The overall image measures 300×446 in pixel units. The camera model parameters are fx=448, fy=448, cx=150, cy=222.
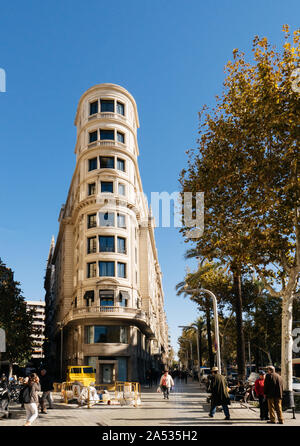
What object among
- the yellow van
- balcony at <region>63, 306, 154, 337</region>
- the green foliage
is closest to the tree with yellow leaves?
the green foliage

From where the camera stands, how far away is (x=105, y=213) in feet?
147

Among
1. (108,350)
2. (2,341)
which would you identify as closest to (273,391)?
(2,341)

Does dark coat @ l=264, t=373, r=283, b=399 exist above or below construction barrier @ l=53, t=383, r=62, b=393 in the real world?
above

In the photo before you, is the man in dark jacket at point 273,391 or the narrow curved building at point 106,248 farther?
the narrow curved building at point 106,248

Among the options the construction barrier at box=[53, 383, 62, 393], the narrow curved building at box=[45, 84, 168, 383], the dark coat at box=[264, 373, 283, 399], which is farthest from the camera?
the narrow curved building at box=[45, 84, 168, 383]

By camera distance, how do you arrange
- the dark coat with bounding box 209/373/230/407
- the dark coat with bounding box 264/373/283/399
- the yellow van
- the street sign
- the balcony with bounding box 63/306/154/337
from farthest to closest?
the balcony with bounding box 63/306/154/337 < the street sign < the yellow van < the dark coat with bounding box 209/373/230/407 < the dark coat with bounding box 264/373/283/399

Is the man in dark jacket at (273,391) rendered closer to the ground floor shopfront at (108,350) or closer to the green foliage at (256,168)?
the green foliage at (256,168)

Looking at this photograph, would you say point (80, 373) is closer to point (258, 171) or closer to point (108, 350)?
point (108, 350)

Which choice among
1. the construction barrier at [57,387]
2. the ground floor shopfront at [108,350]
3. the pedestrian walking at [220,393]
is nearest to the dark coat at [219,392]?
the pedestrian walking at [220,393]

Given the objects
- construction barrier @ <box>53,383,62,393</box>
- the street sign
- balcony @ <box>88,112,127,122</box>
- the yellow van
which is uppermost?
balcony @ <box>88,112,127,122</box>

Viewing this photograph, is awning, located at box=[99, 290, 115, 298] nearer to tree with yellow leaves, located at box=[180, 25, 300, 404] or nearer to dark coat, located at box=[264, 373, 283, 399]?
tree with yellow leaves, located at box=[180, 25, 300, 404]

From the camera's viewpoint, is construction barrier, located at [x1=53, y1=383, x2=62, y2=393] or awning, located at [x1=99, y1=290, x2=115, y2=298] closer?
construction barrier, located at [x1=53, y1=383, x2=62, y2=393]

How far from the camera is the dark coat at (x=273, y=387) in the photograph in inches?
505

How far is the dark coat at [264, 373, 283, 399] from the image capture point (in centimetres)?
1284
